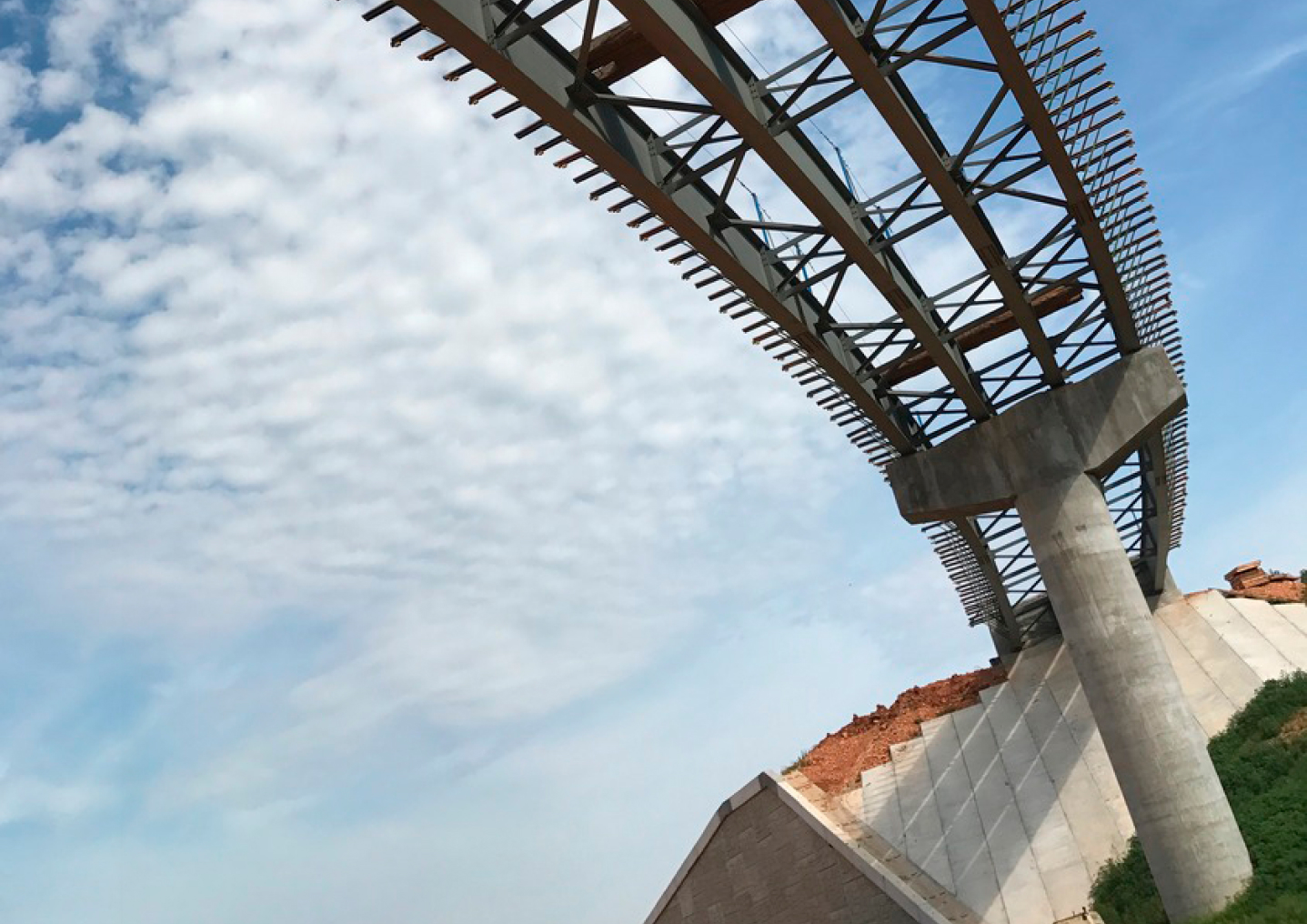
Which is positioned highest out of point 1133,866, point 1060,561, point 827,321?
point 827,321

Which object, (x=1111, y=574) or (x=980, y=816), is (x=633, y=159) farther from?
(x=980, y=816)

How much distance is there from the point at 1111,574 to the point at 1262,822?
3.79 meters

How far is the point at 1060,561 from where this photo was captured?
17.3 metres

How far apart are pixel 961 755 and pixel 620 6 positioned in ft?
57.9

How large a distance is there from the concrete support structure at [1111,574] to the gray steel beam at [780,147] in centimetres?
171

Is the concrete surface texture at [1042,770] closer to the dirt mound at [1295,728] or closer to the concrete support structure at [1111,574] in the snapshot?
the dirt mound at [1295,728]

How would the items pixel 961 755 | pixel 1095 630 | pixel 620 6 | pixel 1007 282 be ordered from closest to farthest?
pixel 620 6 < pixel 1007 282 < pixel 1095 630 < pixel 961 755

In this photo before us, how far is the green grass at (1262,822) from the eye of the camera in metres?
14.6

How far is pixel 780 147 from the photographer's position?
12672 mm

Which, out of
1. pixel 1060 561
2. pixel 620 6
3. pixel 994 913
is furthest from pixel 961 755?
pixel 620 6

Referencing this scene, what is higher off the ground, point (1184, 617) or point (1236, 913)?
point (1184, 617)

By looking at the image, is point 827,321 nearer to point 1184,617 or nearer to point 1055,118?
point 1055,118

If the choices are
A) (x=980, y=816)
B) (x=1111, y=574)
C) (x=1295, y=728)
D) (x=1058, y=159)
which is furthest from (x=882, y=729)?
(x=1058, y=159)

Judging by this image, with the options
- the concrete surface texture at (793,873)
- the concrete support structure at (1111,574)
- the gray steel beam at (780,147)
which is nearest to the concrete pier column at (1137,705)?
the concrete support structure at (1111,574)
